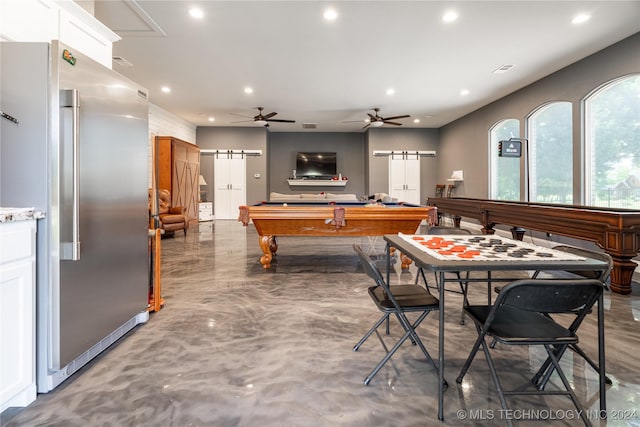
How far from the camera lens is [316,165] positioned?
10469mm

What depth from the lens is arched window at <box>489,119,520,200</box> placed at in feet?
21.4

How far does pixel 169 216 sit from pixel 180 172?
5.10ft

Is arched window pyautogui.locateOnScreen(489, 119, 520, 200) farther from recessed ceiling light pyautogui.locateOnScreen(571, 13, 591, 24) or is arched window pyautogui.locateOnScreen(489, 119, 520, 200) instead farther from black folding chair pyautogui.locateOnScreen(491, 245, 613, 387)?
black folding chair pyautogui.locateOnScreen(491, 245, 613, 387)

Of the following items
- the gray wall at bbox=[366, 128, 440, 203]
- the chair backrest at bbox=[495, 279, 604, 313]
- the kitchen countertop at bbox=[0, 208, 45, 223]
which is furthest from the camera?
the gray wall at bbox=[366, 128, 440, 203]

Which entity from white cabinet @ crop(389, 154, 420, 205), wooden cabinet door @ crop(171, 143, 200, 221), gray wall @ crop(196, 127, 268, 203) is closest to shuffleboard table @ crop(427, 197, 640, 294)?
white cabinet @ crop(389, 154, 420, 205)

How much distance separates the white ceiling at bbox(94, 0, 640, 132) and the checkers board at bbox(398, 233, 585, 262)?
2704 mm

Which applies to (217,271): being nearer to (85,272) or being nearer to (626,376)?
(85,272)

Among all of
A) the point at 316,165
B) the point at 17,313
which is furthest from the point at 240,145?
the point at 17,313

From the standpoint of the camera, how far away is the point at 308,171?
1042 cm

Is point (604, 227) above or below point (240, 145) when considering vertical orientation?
below

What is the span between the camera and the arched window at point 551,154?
5152 millimetres

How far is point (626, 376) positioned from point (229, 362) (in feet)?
7.30

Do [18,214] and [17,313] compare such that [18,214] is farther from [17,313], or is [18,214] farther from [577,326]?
[577,326]

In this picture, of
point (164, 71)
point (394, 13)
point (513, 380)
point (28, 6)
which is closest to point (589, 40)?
point (394, 13)
